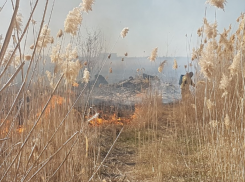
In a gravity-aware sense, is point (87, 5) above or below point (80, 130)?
above

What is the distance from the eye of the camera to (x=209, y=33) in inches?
66.2

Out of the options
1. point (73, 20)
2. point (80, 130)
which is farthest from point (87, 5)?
point (80, 130)

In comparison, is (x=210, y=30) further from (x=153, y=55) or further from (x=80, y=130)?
(x=80, y=130)

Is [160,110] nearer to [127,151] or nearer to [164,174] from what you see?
[127,151]

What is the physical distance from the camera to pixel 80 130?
930mm

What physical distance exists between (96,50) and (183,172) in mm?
3053

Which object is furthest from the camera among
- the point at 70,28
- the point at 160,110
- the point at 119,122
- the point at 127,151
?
the point at 160,110

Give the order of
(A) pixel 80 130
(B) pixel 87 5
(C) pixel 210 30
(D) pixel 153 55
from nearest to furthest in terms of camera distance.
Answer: (A) pixel 80 130 → (B) pixel 87 5 → (C) pixel 210 30 → (D) pixel 153 55

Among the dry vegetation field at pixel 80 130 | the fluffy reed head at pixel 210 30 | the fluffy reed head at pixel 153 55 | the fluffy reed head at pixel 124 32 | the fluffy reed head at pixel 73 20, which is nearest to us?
the dry vegetation field at pixel 80 130

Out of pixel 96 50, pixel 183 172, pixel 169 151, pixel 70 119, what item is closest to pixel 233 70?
pixel 183 172

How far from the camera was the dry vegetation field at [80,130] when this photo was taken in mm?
934

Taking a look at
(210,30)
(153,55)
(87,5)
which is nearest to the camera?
(87,5)

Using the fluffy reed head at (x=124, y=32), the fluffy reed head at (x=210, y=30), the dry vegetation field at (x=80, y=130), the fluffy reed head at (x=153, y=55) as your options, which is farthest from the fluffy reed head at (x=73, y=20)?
the fluffy reed head at (x=153, y=55)

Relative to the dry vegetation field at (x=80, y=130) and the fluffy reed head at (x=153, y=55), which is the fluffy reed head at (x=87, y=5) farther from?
the fluffy reed head at (x=153, y=55)
